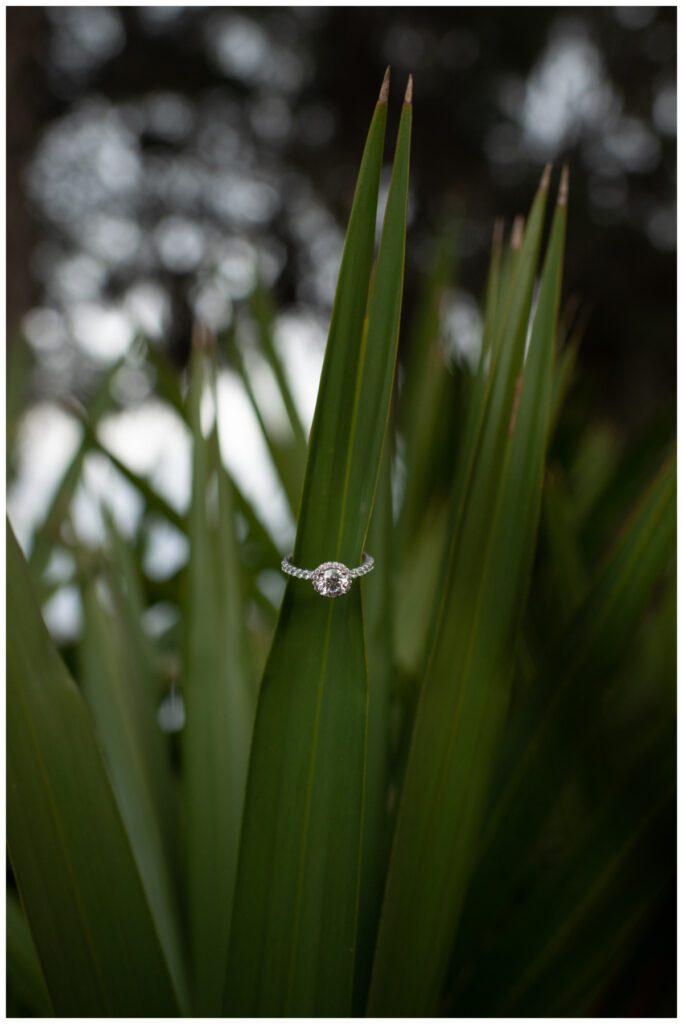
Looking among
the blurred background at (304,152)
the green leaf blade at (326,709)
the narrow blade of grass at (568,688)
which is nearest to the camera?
the green leaf blade at (326,709)

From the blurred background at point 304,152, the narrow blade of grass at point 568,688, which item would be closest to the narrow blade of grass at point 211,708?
the narrow blade of grass at point 568,688

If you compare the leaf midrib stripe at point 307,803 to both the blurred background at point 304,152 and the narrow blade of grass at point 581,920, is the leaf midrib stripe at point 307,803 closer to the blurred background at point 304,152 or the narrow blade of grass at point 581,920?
the narrow blade of grass at point 581,920

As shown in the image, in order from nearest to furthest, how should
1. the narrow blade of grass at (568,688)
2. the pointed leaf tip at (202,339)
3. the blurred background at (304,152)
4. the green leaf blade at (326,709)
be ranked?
the green leaf blade at (326,709) < the narrow blade of grass at (568,688) < the pointed leaf tip at (202,339) < the blurred background at (304,152)

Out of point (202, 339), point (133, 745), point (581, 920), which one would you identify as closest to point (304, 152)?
point (202, 339)

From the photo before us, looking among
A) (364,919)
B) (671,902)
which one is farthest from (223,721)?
(671,902)

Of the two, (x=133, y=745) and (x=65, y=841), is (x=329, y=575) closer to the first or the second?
(x=65, y=841)

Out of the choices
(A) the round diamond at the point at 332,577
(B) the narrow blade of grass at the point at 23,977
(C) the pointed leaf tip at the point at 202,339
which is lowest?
(B) the narrow blade of grass at the point at 23,977

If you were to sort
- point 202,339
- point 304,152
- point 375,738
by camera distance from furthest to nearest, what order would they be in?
point 304,152
point 202,339
point 375,738

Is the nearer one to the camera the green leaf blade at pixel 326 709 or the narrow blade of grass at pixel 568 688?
the green leaf blade at pixel 326 709
